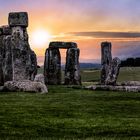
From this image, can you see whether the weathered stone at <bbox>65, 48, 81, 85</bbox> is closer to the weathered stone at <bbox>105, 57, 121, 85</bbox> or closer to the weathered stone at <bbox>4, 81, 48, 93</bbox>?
the weathered stone at <bbox>105, 57, 121, 85</bbox>

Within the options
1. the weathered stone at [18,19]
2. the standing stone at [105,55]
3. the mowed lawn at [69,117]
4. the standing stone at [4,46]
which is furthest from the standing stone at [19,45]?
the standing stone at [105,55]

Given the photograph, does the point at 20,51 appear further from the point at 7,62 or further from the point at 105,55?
the point at 105,55

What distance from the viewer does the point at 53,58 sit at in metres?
49.2

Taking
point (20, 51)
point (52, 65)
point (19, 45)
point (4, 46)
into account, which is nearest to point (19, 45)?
point (19, 45)

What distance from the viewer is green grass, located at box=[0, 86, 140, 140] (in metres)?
16.6

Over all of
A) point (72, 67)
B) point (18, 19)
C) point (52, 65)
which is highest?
point (18, 19)

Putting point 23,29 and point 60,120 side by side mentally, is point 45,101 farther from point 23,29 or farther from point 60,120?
point 23,29

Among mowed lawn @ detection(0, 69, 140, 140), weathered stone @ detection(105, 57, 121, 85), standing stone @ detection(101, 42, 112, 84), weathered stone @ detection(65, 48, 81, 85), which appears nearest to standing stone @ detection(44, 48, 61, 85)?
weathered stone @ detection(65, 48, 81, 85)

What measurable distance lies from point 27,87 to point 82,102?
21.3 ft

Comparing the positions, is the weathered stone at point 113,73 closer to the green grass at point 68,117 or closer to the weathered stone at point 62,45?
the weathered stone at point 62,45

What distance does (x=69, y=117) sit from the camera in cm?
2030

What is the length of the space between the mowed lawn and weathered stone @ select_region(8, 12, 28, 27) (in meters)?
7.99

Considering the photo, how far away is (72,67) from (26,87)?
17.9 meters

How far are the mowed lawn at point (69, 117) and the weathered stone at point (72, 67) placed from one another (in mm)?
19425
